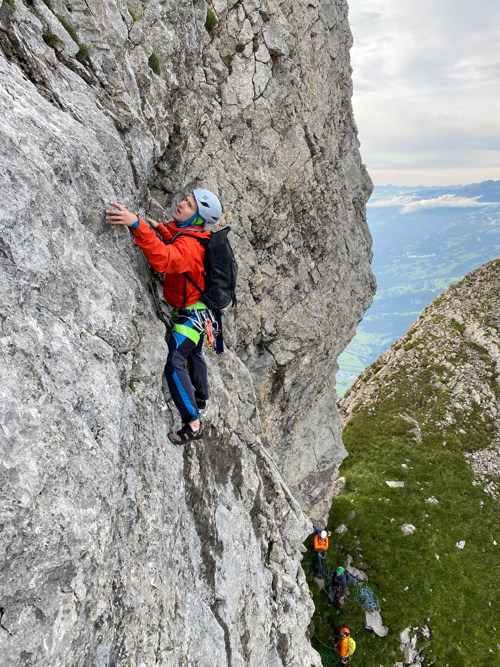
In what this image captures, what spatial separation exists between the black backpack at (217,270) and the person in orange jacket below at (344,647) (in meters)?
27.0

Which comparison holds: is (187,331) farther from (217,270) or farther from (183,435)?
(183,435)

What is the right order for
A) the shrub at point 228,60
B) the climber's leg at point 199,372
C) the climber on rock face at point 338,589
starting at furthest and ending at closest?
1. the climber on rock face at point 338,589
2. the shrub at point 228,60
3. the climber's leg at point 199,372

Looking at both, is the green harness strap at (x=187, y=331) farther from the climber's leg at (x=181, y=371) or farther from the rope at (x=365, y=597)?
the rope at (x=365, y=597)

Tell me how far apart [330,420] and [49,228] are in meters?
24.5

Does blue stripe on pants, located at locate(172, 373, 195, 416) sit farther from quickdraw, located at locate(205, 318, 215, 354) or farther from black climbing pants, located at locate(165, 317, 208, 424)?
quickdraw, located at locate(205, 318, 215, 354)

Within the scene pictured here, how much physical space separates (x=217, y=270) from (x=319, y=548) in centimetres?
2838

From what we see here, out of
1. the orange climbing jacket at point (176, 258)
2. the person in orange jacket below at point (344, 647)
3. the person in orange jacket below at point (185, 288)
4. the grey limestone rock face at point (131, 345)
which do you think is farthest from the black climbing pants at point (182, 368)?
the person in orange jacket below at point (344, 647)

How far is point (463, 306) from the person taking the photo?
5281cm

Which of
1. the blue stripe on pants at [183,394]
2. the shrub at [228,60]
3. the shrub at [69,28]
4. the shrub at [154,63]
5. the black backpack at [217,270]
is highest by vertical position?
the shrub at [228,60]

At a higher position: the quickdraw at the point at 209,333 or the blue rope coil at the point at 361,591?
the quickdraw at the point at 209,333

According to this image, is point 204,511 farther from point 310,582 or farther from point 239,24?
point 310,582

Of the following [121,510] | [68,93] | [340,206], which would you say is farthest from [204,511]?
[340,206]

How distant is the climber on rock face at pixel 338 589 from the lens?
2752 centimetres

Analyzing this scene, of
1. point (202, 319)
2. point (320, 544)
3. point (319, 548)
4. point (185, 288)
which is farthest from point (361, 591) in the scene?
point (185, 288)
